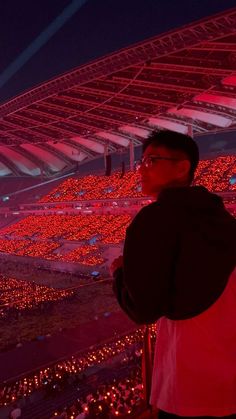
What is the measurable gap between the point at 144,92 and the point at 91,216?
18.9 meters

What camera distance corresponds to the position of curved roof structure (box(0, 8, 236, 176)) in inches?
592

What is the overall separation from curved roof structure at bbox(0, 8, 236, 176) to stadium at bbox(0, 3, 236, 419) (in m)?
0.07

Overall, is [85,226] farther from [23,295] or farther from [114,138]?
[23,295]

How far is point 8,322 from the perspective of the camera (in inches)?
627

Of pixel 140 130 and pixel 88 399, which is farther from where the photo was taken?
pixel 140 130

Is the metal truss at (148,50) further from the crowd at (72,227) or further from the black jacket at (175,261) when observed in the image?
the crowd at (72,227)

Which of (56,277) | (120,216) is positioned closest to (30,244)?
(120,216)

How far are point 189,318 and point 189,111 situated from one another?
95.7 feet

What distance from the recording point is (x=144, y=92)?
2286 centimetres

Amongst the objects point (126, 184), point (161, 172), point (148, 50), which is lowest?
point (126, 184)

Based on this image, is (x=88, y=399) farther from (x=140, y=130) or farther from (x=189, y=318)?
(x=140, y=130)

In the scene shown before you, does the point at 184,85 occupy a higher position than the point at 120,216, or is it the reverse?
the point at 184,85

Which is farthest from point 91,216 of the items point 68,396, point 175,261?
point 175,261

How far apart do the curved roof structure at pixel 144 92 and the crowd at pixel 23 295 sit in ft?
35.3
